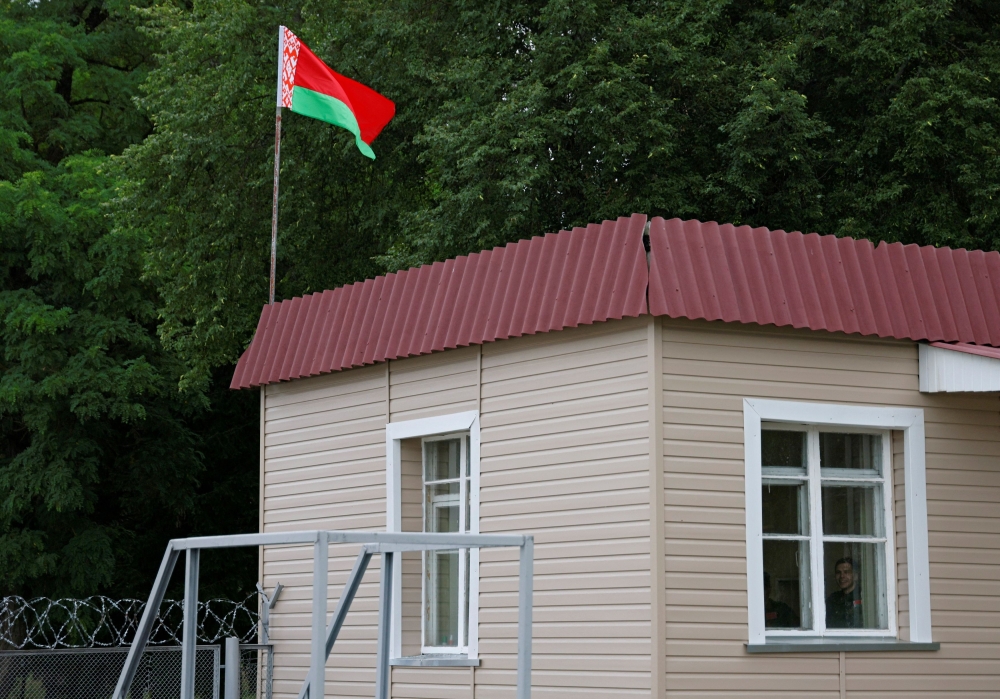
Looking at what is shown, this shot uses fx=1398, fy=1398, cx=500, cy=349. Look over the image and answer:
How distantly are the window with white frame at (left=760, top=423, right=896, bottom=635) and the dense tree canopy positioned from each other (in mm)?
11042

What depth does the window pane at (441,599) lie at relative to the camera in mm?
11195

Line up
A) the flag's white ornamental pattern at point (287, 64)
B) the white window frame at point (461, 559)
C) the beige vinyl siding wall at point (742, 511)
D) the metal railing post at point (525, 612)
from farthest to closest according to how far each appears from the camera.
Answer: the flag's white ornamental pattern at point (287, 64) → the white window frame at point (461, 559) → the beige vinyl siding wall at point (742, 511) → the metal railing post at point (525, 612)

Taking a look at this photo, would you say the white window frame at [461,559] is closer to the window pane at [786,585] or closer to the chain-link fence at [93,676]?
the window pane at [786,585]

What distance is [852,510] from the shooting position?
390 inches

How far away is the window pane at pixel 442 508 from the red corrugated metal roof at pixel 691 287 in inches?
45.9

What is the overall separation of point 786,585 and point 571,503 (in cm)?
157

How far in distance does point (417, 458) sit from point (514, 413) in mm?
1554

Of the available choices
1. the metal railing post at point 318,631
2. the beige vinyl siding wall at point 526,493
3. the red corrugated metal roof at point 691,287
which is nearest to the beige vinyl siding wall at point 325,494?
the beige vinyl siding wall at point 526,493

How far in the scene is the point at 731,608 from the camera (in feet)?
30.1

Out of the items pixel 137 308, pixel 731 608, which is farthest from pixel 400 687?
pixel 137 308

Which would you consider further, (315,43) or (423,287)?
(315,43)

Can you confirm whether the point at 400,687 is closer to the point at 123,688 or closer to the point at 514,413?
the point at 514,413

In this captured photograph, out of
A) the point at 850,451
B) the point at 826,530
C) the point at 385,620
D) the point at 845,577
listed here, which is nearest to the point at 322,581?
the point at 385,620

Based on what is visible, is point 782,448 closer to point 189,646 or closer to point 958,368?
point 958,368
